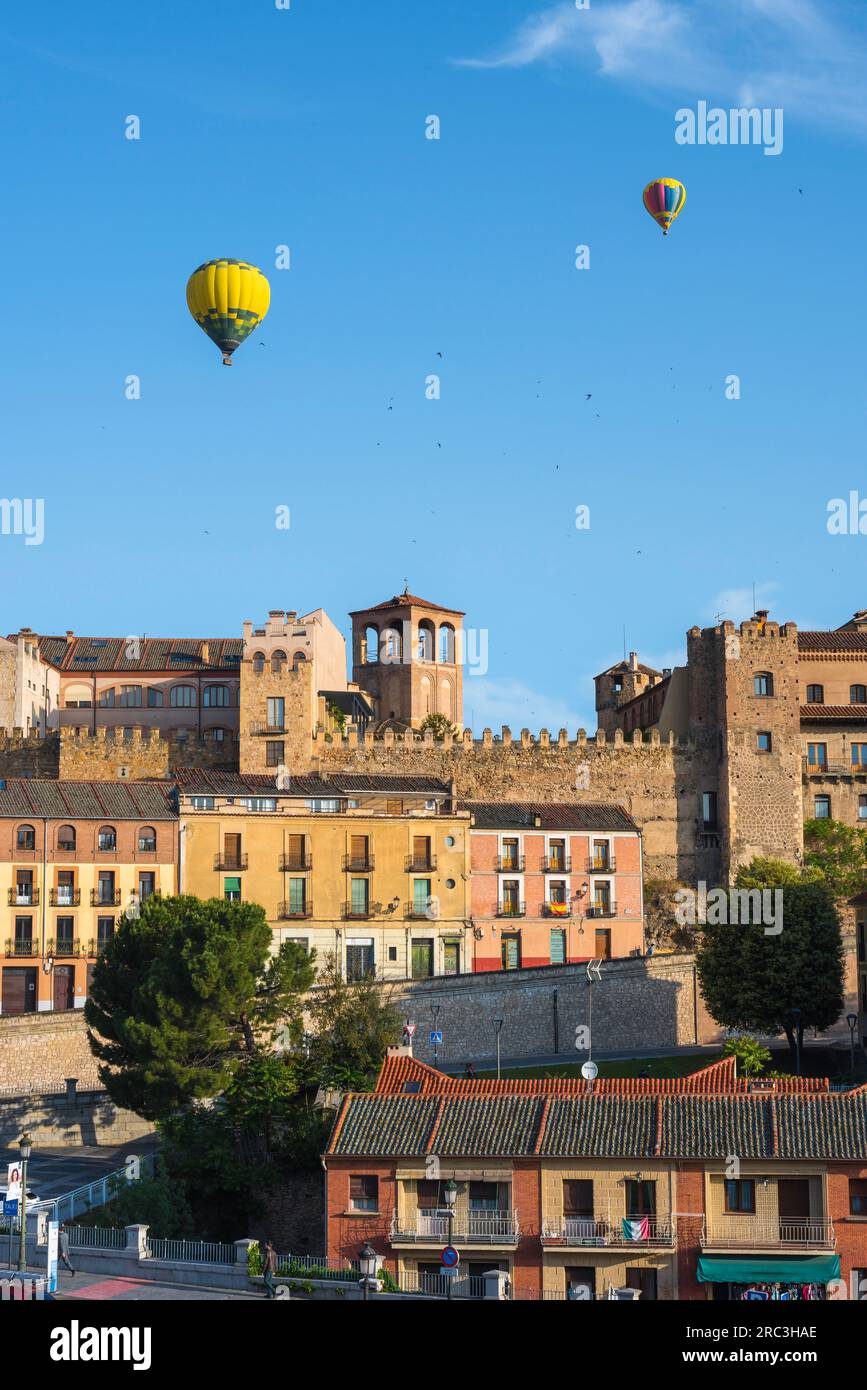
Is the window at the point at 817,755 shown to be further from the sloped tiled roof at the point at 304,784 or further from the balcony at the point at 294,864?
the balcony at the point at 294,864

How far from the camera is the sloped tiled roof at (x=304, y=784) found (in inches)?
2704

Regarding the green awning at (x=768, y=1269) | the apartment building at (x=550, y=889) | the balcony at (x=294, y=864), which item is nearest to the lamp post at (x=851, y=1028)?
the apartment building at (x=550, y=889)

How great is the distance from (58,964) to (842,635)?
4344 cm

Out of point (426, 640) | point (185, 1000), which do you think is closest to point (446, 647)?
point (426, 640)

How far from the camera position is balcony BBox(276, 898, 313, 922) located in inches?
2579

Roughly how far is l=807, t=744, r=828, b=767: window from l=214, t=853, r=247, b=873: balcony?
29.7m

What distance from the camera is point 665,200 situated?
68125mm

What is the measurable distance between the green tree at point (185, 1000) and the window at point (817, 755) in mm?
35620

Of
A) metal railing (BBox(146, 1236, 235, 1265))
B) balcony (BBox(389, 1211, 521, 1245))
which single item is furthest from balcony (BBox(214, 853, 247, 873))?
metal railing (BBox(146, 1236, 235, 1265))

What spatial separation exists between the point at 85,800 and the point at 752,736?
29.4 m

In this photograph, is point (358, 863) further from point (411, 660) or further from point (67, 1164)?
point (411, 660)

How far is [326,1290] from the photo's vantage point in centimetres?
3600

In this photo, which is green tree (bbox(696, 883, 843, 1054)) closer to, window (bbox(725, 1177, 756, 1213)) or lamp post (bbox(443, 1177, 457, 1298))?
window (bbox(725, 1177, 756, 1213))
